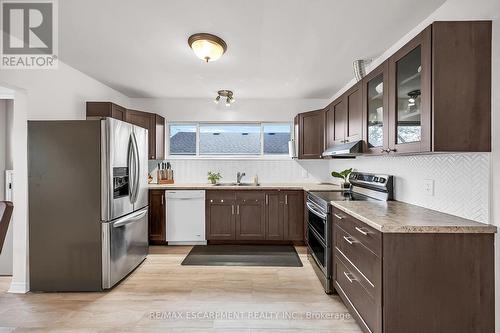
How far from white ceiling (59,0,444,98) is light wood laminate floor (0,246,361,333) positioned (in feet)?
8.04

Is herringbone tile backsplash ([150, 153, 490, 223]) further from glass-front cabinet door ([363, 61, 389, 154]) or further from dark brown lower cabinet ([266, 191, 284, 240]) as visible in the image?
dark brown lower cabinet ([266, 191, 284, 240])

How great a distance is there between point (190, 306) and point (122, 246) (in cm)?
107

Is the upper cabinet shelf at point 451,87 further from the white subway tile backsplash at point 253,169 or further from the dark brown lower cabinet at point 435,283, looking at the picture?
the white subway tile backsplash at point 253,169

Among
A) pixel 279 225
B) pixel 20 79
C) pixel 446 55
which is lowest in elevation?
pixel 279 225

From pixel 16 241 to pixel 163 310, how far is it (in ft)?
5.58

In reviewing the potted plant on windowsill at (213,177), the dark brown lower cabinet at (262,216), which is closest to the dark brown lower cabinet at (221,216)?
the dark brown lower cabinet at (262,216)

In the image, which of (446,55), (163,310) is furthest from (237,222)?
(446,55)

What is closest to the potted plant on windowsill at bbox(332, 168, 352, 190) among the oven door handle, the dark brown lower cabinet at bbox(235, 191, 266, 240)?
the oven door handle

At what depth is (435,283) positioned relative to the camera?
1.57 m

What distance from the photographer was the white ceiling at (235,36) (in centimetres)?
197

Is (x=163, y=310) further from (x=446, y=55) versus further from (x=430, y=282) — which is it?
(x=446, y=55)

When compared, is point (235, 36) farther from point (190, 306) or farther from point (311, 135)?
point (190, 306)

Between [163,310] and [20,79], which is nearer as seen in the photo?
[163,310]

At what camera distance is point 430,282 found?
5.18ft
